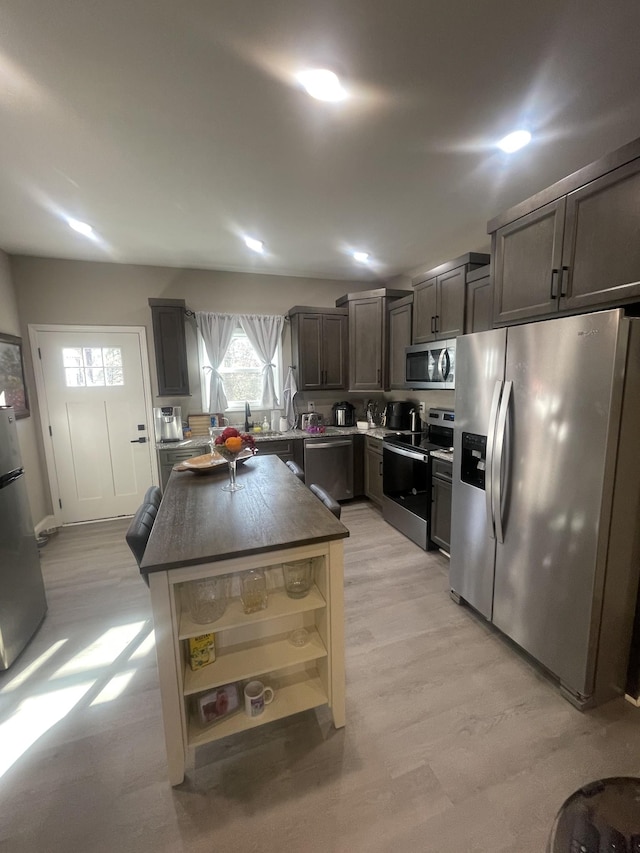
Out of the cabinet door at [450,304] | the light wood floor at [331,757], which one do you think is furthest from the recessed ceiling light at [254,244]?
the light wood floor at [331,757]

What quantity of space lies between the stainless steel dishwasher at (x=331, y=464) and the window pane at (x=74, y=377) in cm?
250

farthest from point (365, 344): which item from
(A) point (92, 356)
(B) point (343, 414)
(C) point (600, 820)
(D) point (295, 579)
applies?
(C) point (600, 820)

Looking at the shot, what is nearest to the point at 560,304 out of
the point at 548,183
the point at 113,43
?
the point at 548,183

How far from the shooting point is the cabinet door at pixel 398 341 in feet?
12.2

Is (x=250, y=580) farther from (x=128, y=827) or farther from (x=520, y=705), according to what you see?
(x=520, y=705)

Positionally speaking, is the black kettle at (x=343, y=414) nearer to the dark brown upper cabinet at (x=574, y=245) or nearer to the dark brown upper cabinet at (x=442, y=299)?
the dark brown upper cabinet at (x=442, y=299)

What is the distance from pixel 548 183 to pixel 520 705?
3.03m

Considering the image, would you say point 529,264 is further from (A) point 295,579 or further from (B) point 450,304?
(A) point 295,579

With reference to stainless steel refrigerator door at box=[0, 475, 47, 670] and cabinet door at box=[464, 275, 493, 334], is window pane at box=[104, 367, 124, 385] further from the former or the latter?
cabinet door at box=[464, 275, 493, 334]

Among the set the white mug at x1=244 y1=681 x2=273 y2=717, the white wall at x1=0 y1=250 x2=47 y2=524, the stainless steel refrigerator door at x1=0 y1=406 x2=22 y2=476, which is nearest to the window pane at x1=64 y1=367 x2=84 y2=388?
the white wall at x1=0 y1=250 x2=47 y2=524

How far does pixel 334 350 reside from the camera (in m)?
4.31

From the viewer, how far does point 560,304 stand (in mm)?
1803

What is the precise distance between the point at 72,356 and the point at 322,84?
3525 mm

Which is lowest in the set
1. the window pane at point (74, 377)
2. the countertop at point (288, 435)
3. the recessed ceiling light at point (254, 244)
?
the countertop at point (288, 435)
